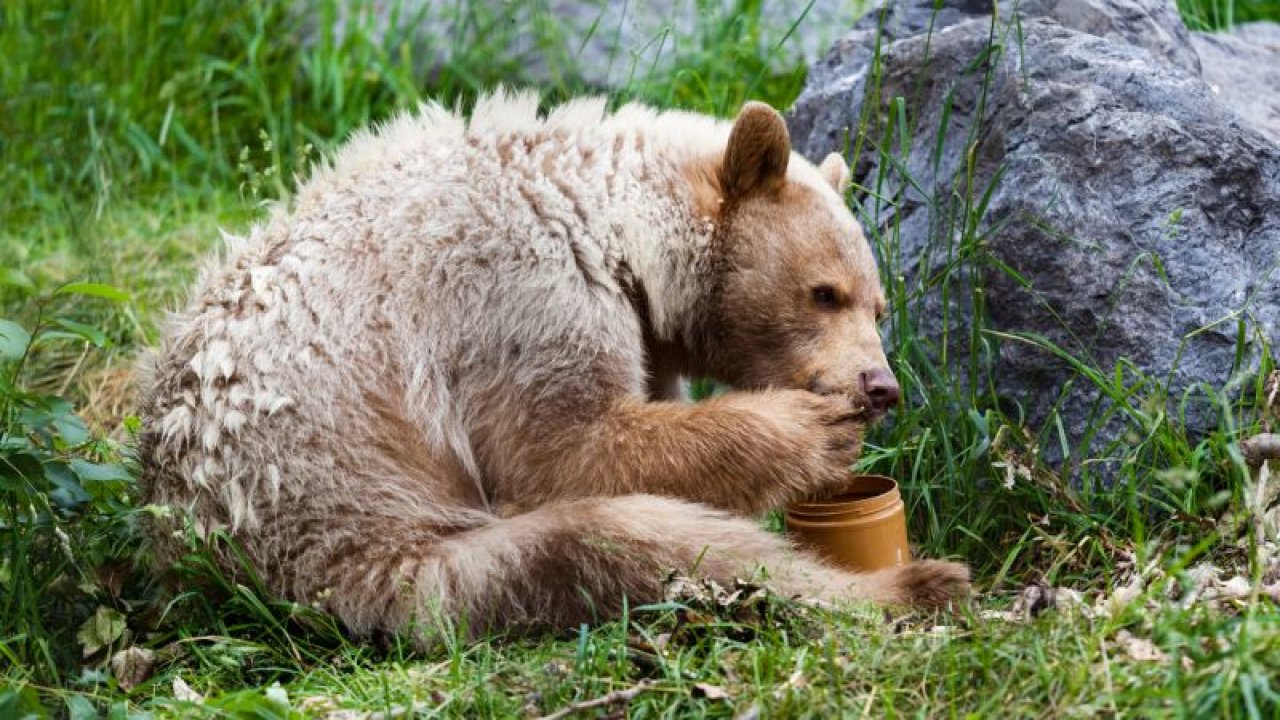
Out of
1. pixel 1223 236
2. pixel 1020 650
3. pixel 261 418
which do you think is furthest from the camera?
pixel 1223 236

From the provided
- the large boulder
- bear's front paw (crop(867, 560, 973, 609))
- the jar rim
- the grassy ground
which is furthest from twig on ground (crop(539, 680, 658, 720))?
the large boulder

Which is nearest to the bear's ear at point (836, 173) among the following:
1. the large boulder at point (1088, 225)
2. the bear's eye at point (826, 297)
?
the large boulder at point (1088, 225)

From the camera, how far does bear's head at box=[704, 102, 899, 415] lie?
4.49 m

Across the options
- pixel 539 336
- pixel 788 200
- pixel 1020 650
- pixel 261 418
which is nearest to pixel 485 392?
pixel 539 336

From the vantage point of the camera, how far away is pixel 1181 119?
513 centimetres

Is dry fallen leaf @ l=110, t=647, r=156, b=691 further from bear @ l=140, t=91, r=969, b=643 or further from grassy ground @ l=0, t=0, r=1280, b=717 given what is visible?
bear @ l=140, t=91, r=969, b=643

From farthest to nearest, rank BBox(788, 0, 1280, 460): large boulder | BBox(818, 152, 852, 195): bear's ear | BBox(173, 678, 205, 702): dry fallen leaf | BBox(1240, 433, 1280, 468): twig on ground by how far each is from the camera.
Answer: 1. BBox(818, 152, 852, 195): bear's ear
2. BBox(788, 0, 1280, 460): large boulder
3. BBox(1240, 433, 1280, 468): twig on ground
4. BBox(173, 678, 205, 702): dry fallen leaf

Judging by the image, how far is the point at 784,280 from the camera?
4.52 m

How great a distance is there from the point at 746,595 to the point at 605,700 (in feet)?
2.28

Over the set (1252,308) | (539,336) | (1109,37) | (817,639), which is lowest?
(817,639)

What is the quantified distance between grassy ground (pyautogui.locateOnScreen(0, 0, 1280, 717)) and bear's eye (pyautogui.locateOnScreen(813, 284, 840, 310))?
0.57m

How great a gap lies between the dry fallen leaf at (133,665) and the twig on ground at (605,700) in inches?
53.3

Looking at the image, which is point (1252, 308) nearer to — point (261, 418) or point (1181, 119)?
point (1181, 119)

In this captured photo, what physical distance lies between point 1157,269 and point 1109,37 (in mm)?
1327
